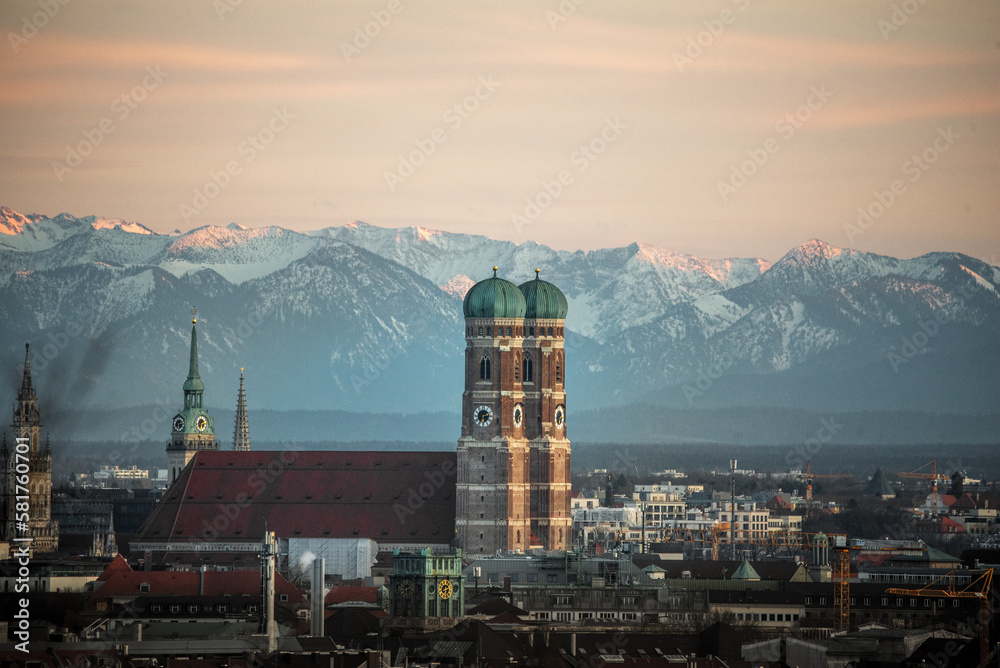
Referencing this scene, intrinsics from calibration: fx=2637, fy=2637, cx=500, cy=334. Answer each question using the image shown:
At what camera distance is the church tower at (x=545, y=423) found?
16238cm

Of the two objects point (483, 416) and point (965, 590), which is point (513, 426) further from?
point (965, 590)

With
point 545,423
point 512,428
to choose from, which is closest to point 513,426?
point 512,428

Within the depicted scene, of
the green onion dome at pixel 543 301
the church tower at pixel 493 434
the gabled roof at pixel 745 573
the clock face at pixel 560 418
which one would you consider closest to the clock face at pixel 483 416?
the church tower at pixel 493 434

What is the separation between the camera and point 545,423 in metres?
162

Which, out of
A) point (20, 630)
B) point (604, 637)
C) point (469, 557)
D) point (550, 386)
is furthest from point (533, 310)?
point (20, 630)

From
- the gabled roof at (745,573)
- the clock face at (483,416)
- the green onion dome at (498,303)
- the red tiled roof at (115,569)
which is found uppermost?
the green onion dome at (498,303)

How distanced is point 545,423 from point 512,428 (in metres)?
2.54

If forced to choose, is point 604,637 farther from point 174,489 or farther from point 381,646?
point 174,489

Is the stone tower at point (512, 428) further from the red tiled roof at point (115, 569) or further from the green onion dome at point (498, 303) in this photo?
the red tiled roof at point (115, 569)

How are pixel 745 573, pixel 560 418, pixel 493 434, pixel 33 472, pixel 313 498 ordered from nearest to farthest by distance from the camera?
pixel 745 573, pixel 493 434, pixel 313 498, pixel 560 418, pixel 33 472

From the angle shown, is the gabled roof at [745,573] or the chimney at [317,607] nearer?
the chimney at [317,607]

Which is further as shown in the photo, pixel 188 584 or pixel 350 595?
pixel 188 584

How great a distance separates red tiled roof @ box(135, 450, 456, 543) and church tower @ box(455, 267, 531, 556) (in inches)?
94.5

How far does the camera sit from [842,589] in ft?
445
